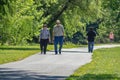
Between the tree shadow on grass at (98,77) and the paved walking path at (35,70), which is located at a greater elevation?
the tree shadow on grass at (98,77)

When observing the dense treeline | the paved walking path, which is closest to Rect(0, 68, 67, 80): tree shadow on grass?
the paved walking path

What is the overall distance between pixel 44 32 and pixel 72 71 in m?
12.1

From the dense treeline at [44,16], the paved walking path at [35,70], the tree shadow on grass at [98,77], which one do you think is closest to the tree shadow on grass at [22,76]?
the paved walking path at [35,70]

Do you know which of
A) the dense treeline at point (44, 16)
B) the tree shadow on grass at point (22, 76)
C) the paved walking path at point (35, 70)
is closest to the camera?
the tree shadow on grass at point (22, 76)

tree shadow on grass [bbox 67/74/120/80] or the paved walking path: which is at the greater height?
tree shadow on grass [bbox 67/74/120/80]

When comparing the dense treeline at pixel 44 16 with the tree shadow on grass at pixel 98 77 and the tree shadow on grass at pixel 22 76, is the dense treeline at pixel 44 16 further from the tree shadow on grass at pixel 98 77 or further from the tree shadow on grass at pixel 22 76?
the tree shadow on grass at pixel 98 77

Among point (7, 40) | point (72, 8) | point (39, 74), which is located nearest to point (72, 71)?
point (39, 74)

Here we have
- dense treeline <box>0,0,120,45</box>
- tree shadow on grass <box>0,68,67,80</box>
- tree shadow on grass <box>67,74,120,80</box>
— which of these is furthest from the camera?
dense treeline <box>0,0,120,45</box>

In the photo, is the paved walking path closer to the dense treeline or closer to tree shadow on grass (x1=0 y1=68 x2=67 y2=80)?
tree shadow on grass (x1=0 y1=68 x2=67 y2=80)

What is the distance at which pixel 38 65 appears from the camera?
2311 cm

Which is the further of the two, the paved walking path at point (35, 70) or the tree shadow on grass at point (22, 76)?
the paved walking path at point (35, 70)

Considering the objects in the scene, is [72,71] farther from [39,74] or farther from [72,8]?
[72,8]

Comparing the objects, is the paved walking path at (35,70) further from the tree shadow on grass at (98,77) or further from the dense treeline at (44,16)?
the dense treeline at (44,16)

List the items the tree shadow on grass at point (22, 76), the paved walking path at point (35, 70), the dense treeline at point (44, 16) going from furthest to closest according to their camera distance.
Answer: the dense treeline at point (44, 16) < the paved walking path at point (35, 70) < the tree shadow on grass at point (22, 76)
